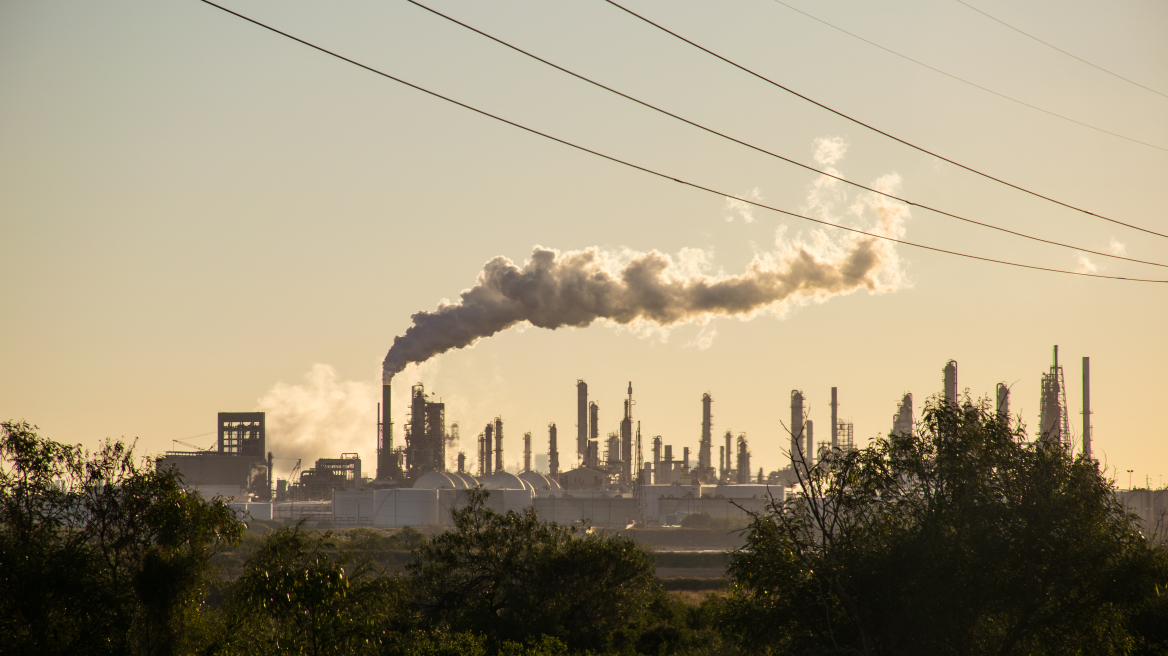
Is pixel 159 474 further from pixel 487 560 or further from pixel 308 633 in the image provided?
pixel 487 560

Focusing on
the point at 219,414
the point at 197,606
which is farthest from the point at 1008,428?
the point at 219,414

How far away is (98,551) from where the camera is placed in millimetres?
17297

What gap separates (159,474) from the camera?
18.6 metres

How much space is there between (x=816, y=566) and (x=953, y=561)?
2.12m

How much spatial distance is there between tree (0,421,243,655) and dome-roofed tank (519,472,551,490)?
274 ft

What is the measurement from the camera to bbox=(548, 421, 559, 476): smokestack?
356 feet

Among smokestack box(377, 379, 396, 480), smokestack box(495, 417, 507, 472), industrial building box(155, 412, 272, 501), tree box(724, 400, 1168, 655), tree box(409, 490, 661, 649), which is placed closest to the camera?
tree box(724, 400, 1168, 655)

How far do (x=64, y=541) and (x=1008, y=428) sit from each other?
16.5 meters

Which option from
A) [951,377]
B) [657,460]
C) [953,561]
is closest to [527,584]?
[953,561]

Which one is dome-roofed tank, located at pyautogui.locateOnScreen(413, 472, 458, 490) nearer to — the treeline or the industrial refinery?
the industrial refinery

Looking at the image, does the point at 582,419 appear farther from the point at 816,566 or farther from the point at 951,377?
the point at 816,566

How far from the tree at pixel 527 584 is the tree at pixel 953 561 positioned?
30.5 ft

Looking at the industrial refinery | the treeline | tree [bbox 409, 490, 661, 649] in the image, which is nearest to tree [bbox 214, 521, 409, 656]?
the treeline

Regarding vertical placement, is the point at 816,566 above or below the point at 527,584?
above
